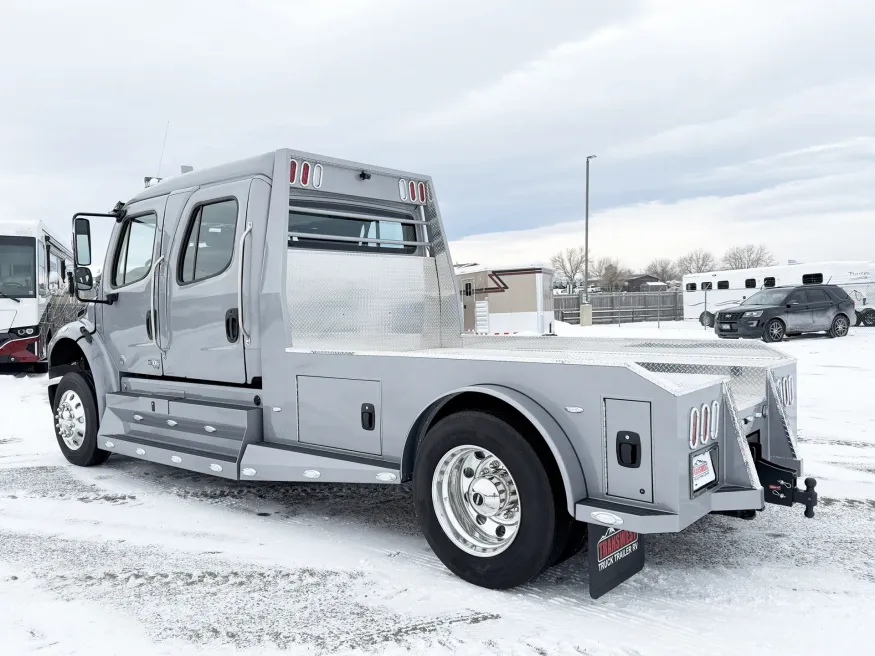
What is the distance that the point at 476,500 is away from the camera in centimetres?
382

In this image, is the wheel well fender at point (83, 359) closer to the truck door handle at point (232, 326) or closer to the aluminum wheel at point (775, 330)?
the truck door handle at point (232, 326)

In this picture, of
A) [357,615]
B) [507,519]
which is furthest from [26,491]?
[507,519]

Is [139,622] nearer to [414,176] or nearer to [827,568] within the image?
[827,568]

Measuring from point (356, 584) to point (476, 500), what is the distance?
80 cm

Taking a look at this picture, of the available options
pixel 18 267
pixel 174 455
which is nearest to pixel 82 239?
pixel 174 455

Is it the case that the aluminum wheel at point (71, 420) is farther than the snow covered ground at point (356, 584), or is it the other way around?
the aluminum wheel at point (71, 420)

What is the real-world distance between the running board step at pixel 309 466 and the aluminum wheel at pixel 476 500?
1.17 feet

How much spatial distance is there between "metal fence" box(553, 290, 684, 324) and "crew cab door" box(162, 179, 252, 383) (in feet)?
97.2

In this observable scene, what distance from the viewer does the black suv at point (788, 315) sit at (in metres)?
20.4

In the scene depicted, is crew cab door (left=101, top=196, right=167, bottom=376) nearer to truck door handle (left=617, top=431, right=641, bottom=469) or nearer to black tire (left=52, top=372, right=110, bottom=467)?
black tire (left=52, top=372, right=110, bottom=467)

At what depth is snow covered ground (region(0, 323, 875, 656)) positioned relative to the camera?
326cm

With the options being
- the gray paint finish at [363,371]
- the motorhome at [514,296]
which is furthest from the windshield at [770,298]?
the gray paint finish at [363,371]

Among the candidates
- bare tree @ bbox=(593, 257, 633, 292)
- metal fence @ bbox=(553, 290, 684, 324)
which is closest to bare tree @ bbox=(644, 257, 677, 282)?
bare tree @ bbox=(593, 257, 633, 292)

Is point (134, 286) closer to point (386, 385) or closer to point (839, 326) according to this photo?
point (386, 385)
